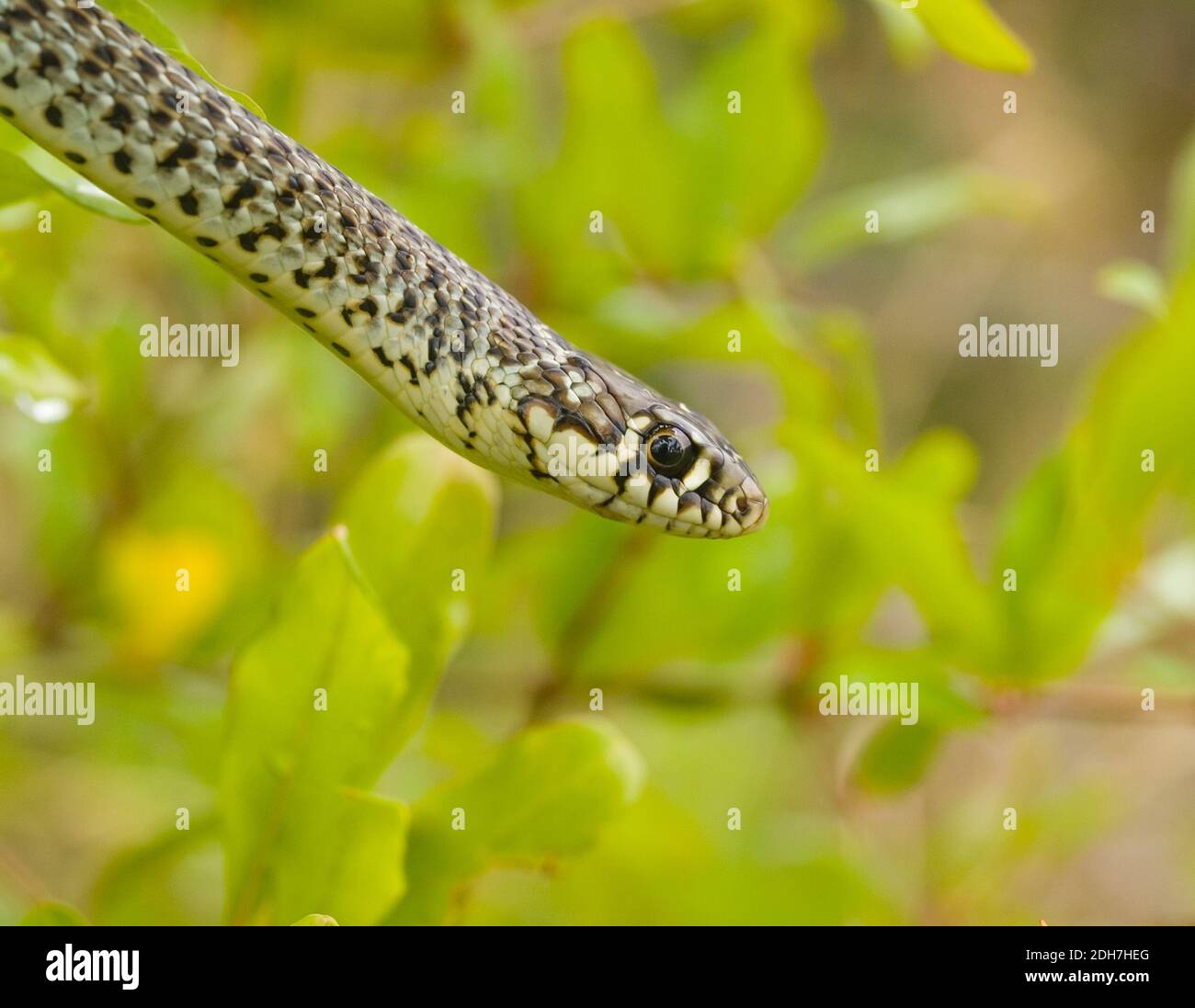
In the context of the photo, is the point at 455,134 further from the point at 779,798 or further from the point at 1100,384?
the point at 779,798

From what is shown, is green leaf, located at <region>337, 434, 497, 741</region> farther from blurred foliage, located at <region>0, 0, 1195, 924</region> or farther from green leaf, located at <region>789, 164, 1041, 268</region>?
green leaf, located at <region>789, 164, 1041, 268</region>

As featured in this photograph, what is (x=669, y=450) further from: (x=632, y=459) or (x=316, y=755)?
(x=316, y=755)

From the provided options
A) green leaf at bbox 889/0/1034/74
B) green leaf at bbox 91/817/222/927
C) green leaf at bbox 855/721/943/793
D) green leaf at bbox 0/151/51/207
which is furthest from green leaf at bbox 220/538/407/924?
green leaf at bbox 855/721/943/793

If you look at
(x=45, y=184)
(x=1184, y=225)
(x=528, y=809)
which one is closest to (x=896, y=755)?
Answer: (x=528, y=809)

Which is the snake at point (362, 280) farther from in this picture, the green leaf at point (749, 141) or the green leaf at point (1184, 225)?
the green leaf at point (1184, 225)
